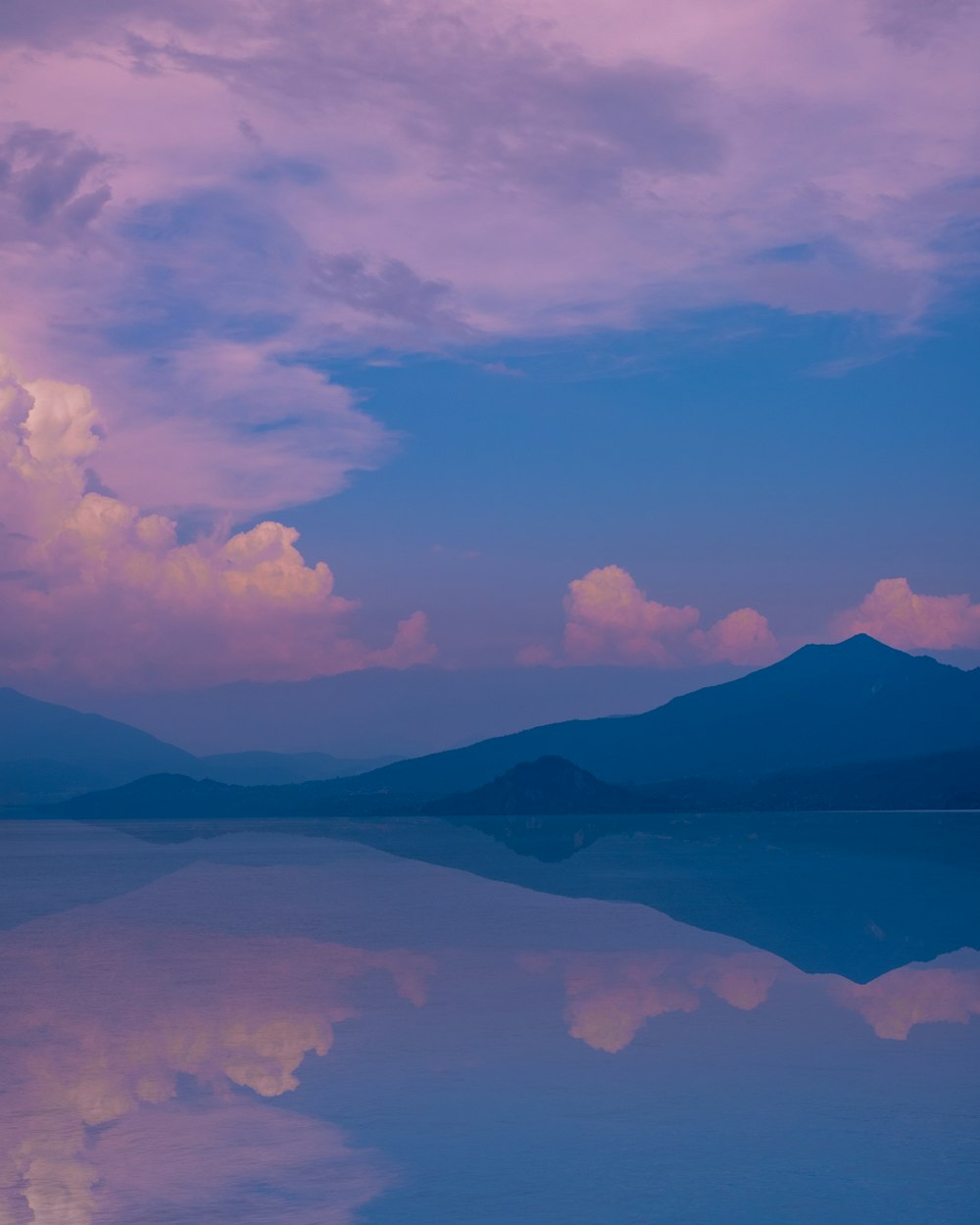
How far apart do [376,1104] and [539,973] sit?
10.2 metres

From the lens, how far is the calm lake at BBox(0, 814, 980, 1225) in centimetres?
1236

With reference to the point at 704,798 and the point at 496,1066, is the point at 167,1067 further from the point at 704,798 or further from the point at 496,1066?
the point at 704,798

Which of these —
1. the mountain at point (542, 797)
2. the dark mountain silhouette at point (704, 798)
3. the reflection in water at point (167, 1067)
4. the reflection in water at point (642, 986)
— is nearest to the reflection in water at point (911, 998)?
the reflection in water at point (642, 986)

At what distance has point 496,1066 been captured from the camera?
17.5 metres

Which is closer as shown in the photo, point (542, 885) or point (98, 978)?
point (98, 978)

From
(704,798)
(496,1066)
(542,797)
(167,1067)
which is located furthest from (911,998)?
(704,798)

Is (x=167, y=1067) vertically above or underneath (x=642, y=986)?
underneath

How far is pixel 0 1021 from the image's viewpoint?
843 inches

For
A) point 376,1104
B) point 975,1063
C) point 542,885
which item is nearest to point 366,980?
point 376,1104

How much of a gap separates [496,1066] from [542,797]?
17185cm

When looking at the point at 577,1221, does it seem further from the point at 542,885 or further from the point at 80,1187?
the point at 542,885

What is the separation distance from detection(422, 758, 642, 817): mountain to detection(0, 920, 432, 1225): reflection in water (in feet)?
513

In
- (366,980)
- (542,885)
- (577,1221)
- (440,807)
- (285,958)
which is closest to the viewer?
(577,1221)

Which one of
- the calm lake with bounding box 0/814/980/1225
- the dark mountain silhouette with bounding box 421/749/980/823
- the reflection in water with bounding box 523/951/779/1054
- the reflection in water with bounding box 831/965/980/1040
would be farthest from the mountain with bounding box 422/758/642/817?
the reflection in water with bounding box 831/965/980/1040
